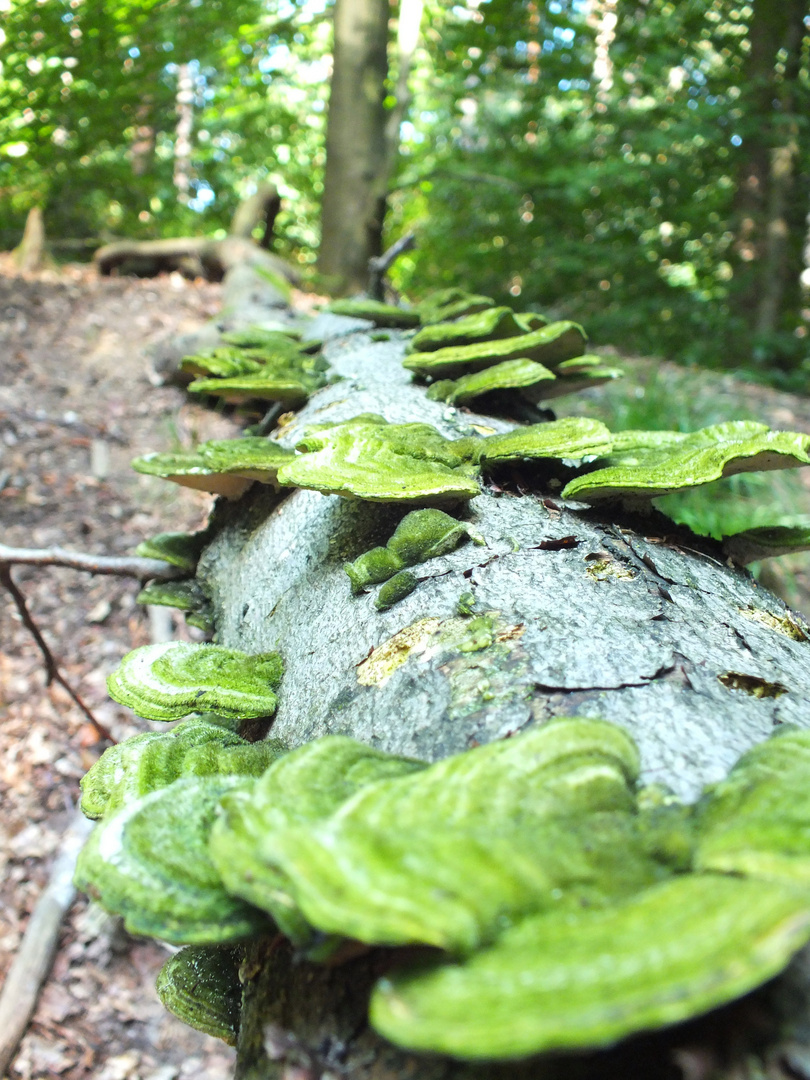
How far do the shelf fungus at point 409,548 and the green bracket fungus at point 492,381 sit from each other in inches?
37.8

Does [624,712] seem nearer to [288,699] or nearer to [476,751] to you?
[476,751]

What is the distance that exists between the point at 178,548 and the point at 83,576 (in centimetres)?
278

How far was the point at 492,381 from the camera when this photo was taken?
2.71 meters

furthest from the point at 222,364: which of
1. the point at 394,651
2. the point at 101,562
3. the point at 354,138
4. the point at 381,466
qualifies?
the point at 354,138

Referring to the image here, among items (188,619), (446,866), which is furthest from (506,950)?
(188,619)

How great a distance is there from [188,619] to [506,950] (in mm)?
2179

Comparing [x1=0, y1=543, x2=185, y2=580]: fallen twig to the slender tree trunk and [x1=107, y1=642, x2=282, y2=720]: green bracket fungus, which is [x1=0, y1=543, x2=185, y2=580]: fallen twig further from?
the slender tree trunk

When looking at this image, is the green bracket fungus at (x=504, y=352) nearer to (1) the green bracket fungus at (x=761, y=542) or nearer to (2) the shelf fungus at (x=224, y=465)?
(2) the shelf fungus at (x=224, y=465)

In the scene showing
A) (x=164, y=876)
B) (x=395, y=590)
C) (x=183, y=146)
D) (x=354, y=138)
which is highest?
(x=183, y=146)

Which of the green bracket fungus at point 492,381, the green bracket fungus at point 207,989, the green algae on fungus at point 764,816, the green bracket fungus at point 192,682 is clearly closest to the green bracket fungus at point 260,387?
the green bracket fungus at point 492,381

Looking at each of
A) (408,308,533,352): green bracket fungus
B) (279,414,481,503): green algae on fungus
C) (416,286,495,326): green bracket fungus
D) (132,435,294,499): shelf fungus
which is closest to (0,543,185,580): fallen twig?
(132,435,294,499): shelf fungus

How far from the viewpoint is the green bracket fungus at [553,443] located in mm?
2004

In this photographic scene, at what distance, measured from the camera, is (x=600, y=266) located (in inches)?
458

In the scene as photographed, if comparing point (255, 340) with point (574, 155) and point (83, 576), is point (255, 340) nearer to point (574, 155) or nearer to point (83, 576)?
point (83, 576)
